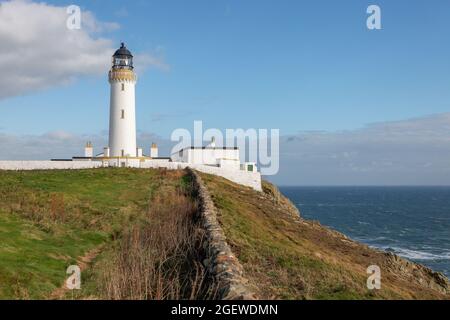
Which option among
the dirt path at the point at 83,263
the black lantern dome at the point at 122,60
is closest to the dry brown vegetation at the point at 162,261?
the dirt path at the point at 83,263

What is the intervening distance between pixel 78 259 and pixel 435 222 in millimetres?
77997

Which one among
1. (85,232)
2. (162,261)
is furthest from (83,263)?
(162,261)

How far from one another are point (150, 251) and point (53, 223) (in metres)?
6.52

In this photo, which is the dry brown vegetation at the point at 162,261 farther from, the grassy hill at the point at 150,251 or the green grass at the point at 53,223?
the green grass at the point at 53,223

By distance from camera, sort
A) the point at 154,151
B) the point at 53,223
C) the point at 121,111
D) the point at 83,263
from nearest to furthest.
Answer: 1. the point at 83,263
2. the point at 53,223
3. the point at 121,111
4. the point at 154,151

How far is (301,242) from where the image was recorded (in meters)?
19.9

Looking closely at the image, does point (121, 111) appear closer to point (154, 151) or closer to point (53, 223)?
point (154, 151)

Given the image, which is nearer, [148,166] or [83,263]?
[83,263]

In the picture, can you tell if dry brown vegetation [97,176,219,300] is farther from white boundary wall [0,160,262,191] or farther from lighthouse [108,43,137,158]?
lighthouse [108,43,137,158]

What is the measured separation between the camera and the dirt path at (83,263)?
409 inches

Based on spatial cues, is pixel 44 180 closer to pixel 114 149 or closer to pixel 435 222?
pixel 114 149

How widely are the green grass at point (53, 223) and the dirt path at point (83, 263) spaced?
0.13 meters

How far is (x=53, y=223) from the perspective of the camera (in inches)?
674
